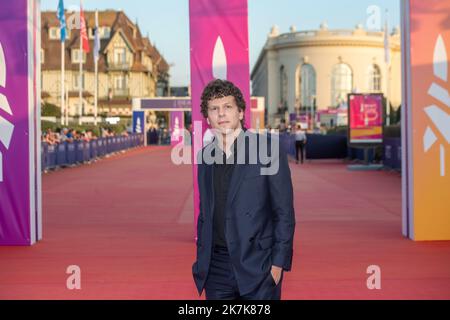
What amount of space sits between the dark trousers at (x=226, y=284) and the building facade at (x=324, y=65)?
10428 cm

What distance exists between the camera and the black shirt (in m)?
3.66

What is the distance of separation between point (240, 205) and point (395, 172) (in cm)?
2006

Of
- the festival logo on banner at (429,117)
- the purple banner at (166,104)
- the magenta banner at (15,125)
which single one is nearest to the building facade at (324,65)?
the purple banner at (166,104)

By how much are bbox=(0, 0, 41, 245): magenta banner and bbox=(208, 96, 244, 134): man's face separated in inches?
230

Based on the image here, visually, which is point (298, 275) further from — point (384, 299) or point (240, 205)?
point (240, 205)

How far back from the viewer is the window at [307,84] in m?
112

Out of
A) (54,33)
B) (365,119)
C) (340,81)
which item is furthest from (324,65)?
(365,119)

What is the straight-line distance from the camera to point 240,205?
361 centimetres

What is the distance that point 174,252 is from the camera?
27.6 ft

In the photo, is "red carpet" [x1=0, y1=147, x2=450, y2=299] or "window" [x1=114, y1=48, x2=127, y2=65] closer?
"red carpet" [x1=0, y1=147, x2=450, y2=299]

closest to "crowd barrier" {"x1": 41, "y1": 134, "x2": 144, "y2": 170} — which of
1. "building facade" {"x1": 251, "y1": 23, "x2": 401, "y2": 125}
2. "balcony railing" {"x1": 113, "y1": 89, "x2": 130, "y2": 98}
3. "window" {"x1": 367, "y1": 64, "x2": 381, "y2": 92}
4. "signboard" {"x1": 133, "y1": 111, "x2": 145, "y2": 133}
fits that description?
"signboard" {"x1": 133, "y1": 111, "x2": 145, "y2": 133}

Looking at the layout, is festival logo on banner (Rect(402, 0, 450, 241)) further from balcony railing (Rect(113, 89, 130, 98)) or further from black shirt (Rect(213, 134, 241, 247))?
balcony railing (Rect(113, 89, 130, 98))
